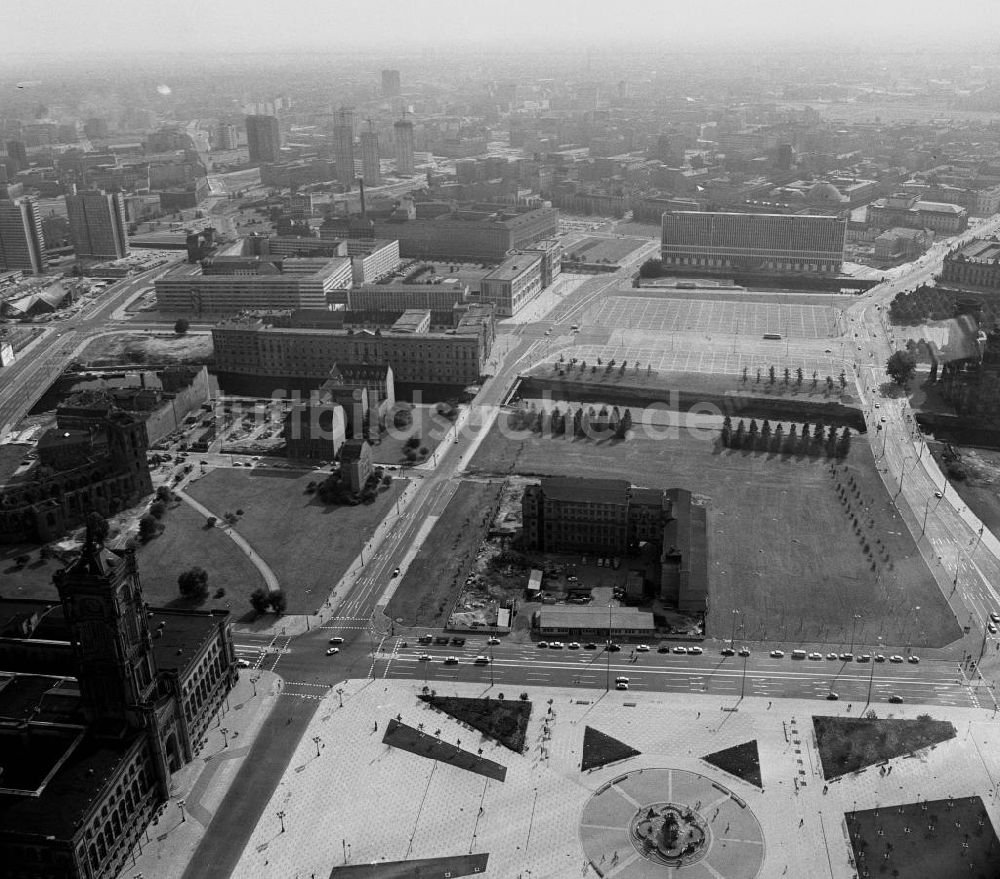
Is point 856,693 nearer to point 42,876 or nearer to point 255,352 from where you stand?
point 42,876

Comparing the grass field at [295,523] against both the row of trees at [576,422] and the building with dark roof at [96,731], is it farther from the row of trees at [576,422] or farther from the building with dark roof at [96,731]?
the row of trees at [576,422]

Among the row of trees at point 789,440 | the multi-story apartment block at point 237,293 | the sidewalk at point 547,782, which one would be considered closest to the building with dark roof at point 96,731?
the sidewalk at point 547,782

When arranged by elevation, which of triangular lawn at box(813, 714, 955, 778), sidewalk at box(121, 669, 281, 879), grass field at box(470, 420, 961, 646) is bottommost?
sidewalk at box(121, 669, 281, 879)

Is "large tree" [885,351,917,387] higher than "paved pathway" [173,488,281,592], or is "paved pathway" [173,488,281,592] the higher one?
"large tree" [885,351,917,387]

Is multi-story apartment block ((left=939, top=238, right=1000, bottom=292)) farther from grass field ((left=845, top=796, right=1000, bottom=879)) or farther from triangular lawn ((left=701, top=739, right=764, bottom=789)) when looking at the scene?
triangular lawn ((left=701, top=739, right=764, bottom=789))

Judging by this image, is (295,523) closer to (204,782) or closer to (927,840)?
(204,782)

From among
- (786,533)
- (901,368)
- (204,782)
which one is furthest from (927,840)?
(901,368)

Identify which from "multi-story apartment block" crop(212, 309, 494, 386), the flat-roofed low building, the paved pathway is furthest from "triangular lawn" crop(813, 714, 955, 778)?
"multi-story apartment block" crop(212, 309, 494, 386)
